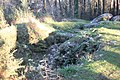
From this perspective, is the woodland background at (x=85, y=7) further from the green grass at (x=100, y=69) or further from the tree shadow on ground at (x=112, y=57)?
the green grass at (x=100, y=69)

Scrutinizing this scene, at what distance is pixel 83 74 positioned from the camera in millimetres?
6000

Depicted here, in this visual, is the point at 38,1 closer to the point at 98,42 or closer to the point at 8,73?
the point at 98,42

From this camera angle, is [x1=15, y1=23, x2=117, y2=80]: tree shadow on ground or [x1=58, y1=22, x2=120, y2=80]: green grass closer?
[x1=58, y1=22, x2=120, y2=80]: green grass

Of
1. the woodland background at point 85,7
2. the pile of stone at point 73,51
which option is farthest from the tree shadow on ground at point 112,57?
the woodland background at point 85,7

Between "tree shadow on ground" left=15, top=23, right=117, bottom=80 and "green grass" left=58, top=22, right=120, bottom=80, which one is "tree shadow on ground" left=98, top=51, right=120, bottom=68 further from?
"tree shadow on ground" left=15, top=23, right=117, bottom=80

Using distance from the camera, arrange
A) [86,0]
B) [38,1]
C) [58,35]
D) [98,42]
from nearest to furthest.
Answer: [98,42]
[58,35]
[38,1]
[86,0]

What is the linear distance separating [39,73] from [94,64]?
5.43 feet

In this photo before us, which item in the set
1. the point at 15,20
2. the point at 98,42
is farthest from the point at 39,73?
the point at 15,20

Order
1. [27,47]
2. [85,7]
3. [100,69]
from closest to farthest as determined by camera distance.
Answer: [100,69]
[27,47]
[85,7]

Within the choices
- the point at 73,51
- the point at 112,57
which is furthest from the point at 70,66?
the point at 73,51

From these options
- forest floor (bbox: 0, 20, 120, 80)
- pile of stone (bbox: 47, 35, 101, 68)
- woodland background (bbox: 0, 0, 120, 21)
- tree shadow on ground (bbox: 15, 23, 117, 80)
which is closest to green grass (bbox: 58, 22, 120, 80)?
forest floor (bbox: 0, 20, 120, 80)

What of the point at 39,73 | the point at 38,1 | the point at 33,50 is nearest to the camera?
the point at 39,73

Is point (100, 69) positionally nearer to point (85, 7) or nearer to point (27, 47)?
point (27, 47)

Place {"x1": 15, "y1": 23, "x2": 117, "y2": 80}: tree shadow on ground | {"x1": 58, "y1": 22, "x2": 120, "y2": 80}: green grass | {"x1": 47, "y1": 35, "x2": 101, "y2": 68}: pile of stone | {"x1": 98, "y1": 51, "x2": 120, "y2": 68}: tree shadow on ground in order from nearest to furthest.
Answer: {"x1": 58, "y1": 22, "x2": 120, "y2": 80}: green grass → {"x1": 98, "y1": 51, "x2": 120, "y2": 68}: tree shadow on ground → {"x1": 47, "y1": 35, "x2": 101, "y2": 68}: pile of stone → {"x1": 15, "y1": 23, "x2": 117, "y2": 80}: tree shadow on ground
